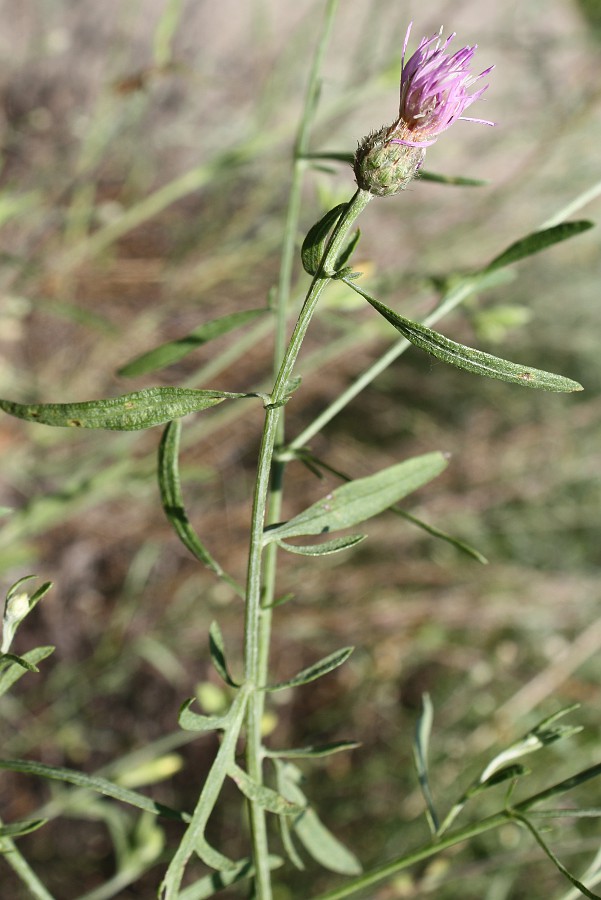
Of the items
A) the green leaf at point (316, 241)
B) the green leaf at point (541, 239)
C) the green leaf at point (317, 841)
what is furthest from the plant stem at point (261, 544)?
the green leaf at point (541, 239)

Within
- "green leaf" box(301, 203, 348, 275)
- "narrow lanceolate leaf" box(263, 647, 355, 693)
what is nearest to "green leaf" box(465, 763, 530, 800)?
"narrow lanceolate leaf" box(263, 647, 355, 693)

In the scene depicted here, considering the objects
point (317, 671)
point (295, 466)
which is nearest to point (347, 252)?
point (317, 671)

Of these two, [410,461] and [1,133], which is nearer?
[410,461]

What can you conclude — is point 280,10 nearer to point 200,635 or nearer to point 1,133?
point 1,133

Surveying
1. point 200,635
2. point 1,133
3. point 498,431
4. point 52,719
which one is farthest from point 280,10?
point 52,719

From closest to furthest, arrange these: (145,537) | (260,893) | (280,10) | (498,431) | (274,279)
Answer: (260,893) < (145,537) < (274,279) < (498,431) < (280,10)

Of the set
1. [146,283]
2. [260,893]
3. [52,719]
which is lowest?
[52,719]
